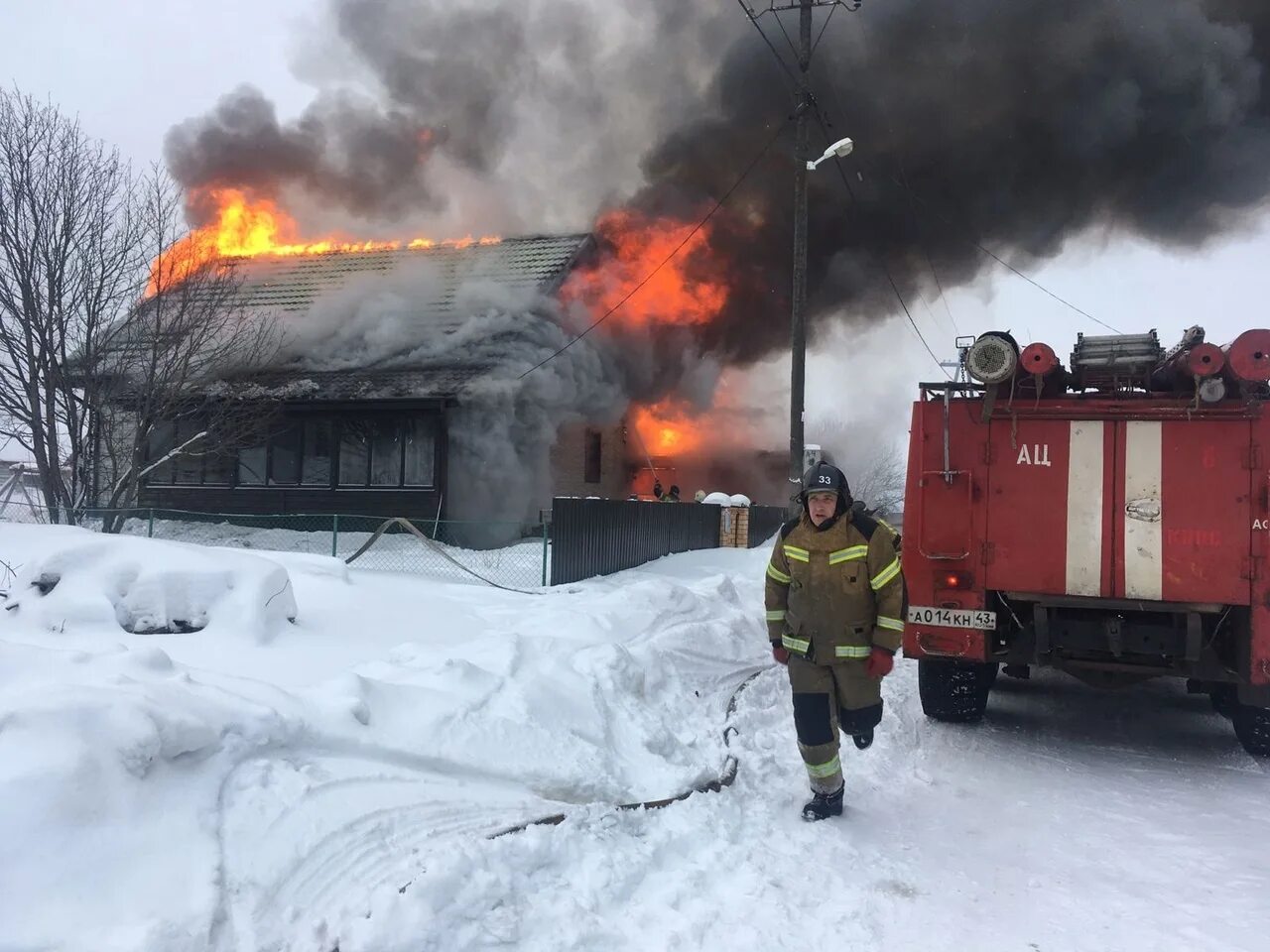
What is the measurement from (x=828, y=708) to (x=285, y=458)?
14.4m

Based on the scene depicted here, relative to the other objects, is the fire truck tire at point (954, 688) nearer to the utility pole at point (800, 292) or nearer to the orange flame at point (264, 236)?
the utility pole at point (800, 292)

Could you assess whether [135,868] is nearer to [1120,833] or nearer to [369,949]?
[369,949]

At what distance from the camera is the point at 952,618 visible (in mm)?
5738

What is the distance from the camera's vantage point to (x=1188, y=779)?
515 cm

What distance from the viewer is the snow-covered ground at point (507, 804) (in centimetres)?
272

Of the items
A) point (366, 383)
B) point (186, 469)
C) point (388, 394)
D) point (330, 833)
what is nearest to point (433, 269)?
point (366, 383)

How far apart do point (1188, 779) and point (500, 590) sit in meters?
6.18

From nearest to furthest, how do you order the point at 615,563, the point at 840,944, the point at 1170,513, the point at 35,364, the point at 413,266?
1. the point at 840,944
2. the point at 1170,513
3. the point at 35,364
4. the point at 615,563
5. the point at 413,266

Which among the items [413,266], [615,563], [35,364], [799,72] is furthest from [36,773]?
[413,266]

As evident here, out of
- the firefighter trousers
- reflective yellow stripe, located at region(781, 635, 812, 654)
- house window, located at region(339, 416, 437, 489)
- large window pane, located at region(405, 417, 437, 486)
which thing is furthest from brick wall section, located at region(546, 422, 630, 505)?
the firefighter trousers

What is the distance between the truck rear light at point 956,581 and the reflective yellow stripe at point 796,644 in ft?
5.98

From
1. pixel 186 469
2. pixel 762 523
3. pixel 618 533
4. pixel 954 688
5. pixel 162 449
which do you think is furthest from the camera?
pixel 762 523

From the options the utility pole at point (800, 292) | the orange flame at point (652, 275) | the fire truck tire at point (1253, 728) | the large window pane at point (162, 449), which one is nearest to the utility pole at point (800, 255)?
the utility pole at point (800, 292)

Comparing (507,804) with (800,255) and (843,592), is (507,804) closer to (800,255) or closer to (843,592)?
(843,592)
